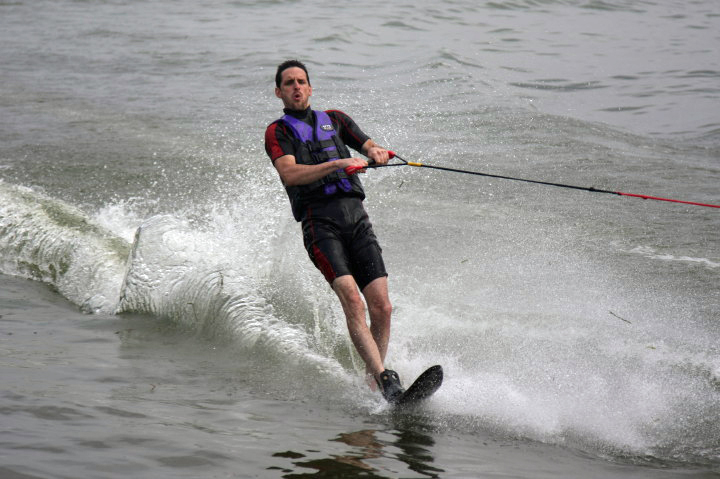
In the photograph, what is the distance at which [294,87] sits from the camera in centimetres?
491

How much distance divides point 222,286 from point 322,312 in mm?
822

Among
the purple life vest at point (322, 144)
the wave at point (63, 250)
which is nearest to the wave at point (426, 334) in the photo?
the wave at point (63, 250)

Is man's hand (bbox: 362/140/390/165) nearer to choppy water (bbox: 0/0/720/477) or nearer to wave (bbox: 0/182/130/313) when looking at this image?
choppy water (bbox: 0/0/720/477)

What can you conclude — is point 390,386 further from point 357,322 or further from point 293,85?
point 293,85

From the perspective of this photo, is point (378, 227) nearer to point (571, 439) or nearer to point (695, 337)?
point (695, 337)

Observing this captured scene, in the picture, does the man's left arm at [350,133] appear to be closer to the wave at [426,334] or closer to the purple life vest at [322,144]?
the purple life vest at [322,144]

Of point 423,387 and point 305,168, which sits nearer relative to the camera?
point 423,387

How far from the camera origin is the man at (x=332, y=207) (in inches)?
181

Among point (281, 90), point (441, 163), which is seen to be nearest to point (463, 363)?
point (281, 90)

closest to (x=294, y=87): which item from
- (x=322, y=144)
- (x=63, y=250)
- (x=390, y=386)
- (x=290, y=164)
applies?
(x=322, y=144)

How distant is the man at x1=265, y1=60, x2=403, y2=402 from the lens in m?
4.59

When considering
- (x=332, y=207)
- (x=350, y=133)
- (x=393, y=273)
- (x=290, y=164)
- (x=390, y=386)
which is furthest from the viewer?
A: (x=393, y=273)

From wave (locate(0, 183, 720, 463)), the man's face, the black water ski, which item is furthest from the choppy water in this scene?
the man's face

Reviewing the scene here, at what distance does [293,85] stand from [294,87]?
0.01m
